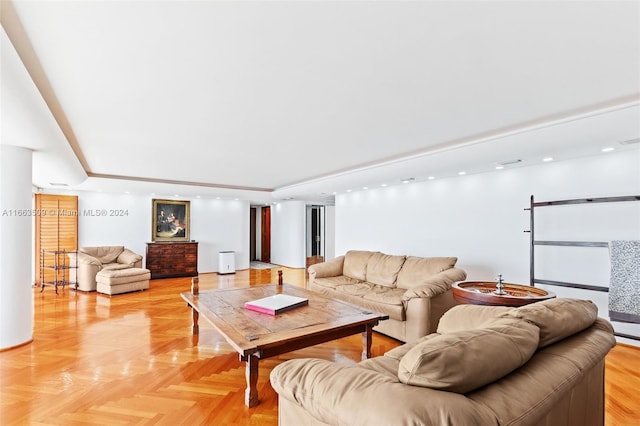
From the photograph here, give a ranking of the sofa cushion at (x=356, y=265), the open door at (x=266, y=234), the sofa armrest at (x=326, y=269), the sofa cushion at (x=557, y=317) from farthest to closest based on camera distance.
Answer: the open door at (x=266, y=234), the sofa armrest at (x=326, y=269), the sofa cushion at (x=356, y=265), the sofa cushion at (x=557, y=317)

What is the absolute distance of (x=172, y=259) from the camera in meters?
7.86

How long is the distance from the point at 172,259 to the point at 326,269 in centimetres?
469

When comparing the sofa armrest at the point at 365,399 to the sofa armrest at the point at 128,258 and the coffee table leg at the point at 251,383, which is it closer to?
the coffee table leg at the point at 251,383

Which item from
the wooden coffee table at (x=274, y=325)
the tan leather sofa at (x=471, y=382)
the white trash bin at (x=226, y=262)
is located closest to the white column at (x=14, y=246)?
the wooden coffee table at (x=274, y=325)

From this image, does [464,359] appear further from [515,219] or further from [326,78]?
[515,219]

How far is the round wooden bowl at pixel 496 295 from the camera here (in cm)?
256

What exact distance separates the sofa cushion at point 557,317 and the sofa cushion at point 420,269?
2.21 m

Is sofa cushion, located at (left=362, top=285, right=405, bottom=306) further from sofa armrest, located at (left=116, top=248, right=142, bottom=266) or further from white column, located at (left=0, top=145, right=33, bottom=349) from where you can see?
sofa armrest, located at (left=116, top=248, right=142, bottom=266)

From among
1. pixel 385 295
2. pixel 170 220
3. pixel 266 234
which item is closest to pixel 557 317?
pixel 385 295

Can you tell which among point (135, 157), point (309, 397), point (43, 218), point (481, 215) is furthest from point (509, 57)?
point (43, 218)

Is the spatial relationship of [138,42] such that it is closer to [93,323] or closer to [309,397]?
[309,397]

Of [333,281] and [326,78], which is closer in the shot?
[326,78]

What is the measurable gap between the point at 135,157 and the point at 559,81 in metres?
4.71

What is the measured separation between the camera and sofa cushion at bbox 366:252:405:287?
4461 millimetres
